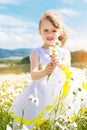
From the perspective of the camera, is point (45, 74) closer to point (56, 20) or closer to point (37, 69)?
point (37, 69)

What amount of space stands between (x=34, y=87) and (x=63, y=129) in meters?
1.61

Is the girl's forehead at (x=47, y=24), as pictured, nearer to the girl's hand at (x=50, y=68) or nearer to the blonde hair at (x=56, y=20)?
the blonde hair at (x=56, y=20)

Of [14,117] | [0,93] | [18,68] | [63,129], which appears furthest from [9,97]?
[18,68]

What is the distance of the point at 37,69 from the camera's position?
5832mm

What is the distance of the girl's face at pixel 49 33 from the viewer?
585 cm

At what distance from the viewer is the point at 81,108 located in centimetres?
538

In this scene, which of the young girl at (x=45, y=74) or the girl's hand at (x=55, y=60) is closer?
the girl's hand at (x=55, y=60)

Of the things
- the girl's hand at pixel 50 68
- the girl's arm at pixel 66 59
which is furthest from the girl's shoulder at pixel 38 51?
the girl's hand at pixel 50 68

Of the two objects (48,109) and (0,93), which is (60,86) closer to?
(48,109)

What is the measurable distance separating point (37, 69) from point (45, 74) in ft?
1.43

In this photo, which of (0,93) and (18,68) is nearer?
(0,93)

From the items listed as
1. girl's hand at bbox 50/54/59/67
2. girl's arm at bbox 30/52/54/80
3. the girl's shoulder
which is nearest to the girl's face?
the girl's shoulder

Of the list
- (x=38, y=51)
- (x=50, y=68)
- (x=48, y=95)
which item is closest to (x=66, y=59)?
(x=38, y=51)

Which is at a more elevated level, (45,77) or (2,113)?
(45,77)
